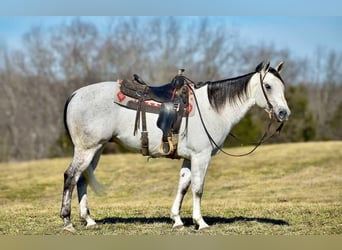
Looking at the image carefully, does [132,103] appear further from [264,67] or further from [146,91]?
[264,67]

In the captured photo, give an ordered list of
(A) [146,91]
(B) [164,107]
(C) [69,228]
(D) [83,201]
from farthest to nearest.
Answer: (D) [83,201]
(A) [146,91]
(B) [164,107]
(C) [69,228]

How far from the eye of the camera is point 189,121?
7.81 metres

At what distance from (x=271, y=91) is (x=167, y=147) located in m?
1.70

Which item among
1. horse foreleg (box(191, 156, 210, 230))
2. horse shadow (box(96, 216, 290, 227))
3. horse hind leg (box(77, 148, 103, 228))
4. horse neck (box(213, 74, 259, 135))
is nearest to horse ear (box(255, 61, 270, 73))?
horse neck (box(213, 74, 259, 135))

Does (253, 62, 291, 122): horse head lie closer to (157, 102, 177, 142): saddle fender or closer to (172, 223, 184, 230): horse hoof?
(157, 102, 177, 142): saddle fender

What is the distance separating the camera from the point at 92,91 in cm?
789

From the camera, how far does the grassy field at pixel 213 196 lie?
823 centimetres

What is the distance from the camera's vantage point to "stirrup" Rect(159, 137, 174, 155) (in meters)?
7.68

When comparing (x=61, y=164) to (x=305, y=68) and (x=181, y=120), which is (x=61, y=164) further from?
(x=305, y=68)

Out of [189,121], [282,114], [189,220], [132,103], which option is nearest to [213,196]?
[189,220]

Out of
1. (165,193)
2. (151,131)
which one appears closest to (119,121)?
(151,131)

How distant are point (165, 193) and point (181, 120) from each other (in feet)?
25.7

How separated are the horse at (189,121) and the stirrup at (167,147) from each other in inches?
3.5

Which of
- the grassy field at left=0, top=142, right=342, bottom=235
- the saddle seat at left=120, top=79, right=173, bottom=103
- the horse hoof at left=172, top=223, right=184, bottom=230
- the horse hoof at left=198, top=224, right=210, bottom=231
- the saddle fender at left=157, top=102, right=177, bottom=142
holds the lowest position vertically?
the grassy field at left=0, top=142, right=342, bottom=235
